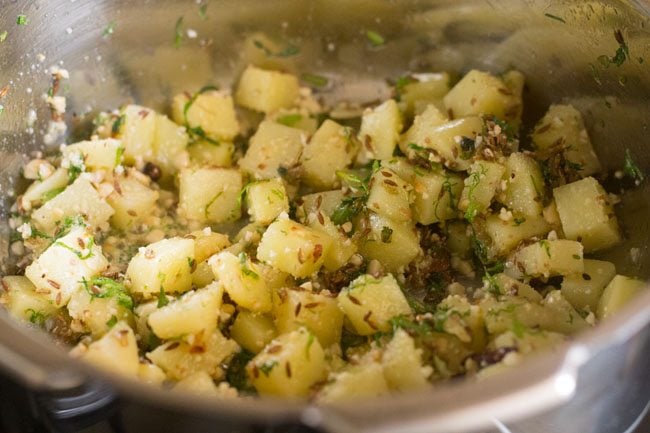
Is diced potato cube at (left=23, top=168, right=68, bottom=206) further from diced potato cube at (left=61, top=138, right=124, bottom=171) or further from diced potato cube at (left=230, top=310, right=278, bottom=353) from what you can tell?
diced potato cube at (left=230, top=310, right=278, bottom=353)


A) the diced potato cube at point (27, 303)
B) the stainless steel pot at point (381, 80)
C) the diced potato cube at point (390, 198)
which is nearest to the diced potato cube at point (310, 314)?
the diced potato cube at point (390, 198)

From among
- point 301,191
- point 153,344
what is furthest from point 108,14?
point 153,344

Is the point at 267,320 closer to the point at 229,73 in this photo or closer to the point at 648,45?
the point at 229,73

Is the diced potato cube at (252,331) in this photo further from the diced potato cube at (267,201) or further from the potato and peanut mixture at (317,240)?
the diced potato cube at (267,201)

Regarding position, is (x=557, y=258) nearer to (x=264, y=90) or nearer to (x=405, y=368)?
(x=405, y=368)

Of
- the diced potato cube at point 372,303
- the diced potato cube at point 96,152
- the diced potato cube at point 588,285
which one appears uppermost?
the diced potato cube at point 96,152

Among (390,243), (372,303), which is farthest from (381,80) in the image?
(372,303)
